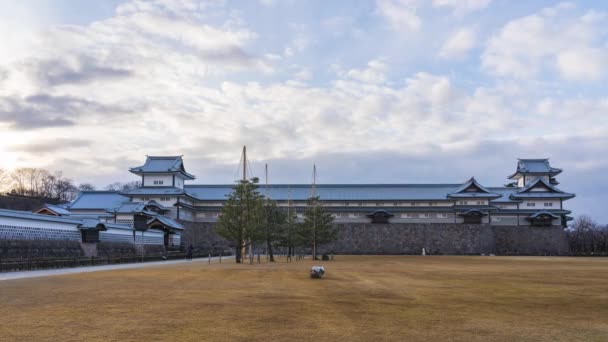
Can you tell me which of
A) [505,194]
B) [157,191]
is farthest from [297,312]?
[505,194]

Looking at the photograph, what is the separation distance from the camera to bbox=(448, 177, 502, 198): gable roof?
71.9 m

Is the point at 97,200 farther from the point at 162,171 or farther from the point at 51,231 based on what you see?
the point at 51,231

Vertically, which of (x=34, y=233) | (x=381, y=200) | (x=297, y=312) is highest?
(x=381, y=200)

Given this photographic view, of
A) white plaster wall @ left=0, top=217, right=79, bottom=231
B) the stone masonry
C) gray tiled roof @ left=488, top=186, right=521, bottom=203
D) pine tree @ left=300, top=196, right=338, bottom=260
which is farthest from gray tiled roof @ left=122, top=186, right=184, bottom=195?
gray tiled roof @ left=488, top=186, right=521, bottom=203

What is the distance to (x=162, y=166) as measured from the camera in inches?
2763

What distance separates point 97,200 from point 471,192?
52837 mm

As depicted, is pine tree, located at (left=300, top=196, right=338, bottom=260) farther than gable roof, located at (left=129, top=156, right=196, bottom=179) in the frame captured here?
No

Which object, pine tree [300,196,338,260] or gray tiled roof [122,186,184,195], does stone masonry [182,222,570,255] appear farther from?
pine tree [300,196,338,260]

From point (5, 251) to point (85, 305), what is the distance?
1905 cm

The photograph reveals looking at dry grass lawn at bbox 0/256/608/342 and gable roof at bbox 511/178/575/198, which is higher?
gable roof at bbox 511/178/575/198

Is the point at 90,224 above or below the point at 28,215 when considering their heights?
below

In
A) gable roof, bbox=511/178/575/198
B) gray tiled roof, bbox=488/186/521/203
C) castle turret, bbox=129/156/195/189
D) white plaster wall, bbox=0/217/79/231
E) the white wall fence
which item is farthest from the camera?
gray tiled roof, bbox=488/186/521/203

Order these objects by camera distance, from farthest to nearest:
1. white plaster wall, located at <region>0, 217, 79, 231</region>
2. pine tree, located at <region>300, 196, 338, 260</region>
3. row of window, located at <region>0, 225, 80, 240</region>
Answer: pine tree, located at <region>300, 196, 338, 260</region> < white plaster wall, located at <region>0, 217, 79, 231</region> < row of window, located at <region>0, 225, 80, 240</region>

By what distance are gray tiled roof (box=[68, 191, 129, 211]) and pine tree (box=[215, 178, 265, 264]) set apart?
3393 cm
